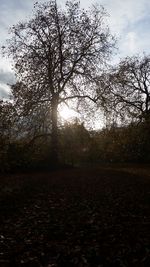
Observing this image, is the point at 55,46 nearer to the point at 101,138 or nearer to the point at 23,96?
the point at 23,96

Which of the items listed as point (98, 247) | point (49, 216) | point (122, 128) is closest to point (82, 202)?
point (49, 216)

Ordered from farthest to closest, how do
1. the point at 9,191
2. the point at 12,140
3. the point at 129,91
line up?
the point at 129,91 → the point at 12,140 → the point at 9,191

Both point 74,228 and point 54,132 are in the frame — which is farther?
point 54,132

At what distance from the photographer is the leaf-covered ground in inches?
306

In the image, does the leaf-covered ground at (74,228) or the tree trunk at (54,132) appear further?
the tree trunk at (54,132)

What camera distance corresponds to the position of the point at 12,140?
97.3 feet

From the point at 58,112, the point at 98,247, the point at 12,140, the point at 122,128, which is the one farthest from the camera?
the point at 122,128

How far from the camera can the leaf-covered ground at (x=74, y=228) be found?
7766 millimetres

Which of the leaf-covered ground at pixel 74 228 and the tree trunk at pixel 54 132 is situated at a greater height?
the tree trunk at pixel 54 132

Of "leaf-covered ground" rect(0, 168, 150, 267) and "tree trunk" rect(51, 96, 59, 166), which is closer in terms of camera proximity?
"leaf-covered ground" rect(0, 168, 150, 267)

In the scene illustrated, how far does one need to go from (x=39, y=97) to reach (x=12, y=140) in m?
4.83

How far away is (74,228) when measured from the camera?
10398mm

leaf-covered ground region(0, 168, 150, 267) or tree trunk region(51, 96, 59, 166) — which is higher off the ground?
tree trunk region(51, 96, 59, 166)

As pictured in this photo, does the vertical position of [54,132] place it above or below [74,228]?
above
